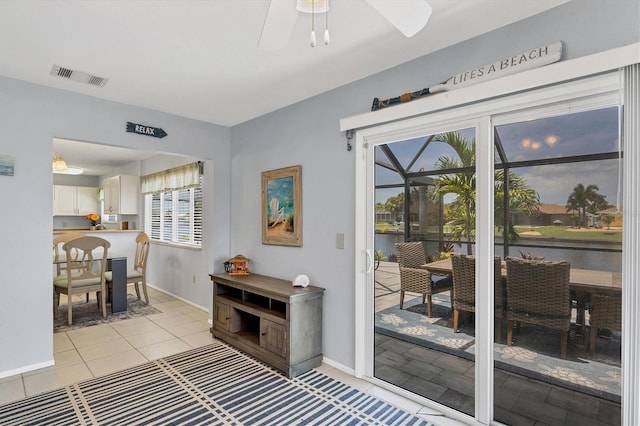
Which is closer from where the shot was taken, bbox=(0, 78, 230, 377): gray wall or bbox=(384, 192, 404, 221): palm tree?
bbox=(384, 192, 404, 221): palm tree

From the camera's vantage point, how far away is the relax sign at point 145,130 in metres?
3.58

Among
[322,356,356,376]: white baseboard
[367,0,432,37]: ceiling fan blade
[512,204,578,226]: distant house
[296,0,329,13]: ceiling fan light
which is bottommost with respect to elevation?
[322,356,356,376]: white baseboard

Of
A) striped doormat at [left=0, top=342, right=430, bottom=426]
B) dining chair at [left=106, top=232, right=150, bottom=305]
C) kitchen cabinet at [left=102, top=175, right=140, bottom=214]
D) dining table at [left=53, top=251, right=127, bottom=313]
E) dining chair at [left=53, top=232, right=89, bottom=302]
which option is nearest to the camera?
striped doormat at [left=0, top=342, right=430, bottom=426]

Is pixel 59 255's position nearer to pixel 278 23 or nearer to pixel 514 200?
pixel 278 23

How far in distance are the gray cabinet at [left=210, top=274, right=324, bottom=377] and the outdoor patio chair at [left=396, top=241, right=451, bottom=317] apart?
2.73 feet

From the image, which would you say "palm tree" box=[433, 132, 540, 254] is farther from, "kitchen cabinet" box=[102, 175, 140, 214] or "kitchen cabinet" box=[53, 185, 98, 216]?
"kitchen cabinet" box=[53, 185, 98, 216]

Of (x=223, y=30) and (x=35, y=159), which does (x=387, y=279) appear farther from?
(x=35, y=159)

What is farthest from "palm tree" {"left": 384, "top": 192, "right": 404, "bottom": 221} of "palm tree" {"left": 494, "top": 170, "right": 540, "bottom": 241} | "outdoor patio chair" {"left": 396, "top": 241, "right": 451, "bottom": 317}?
"palm tree" {"left": 494, "top": 170, "right": 540, "bottom": 241}

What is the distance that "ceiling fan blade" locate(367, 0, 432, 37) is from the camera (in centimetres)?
140

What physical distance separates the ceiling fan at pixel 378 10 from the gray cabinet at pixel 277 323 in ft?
6.69

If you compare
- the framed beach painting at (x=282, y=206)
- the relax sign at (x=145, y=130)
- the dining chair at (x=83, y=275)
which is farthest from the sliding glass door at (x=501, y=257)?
the dining chair at (x=83, y=275)

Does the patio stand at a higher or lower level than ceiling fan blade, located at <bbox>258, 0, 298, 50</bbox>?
lower

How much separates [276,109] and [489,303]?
284 cm

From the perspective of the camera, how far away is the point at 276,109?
148 inches
